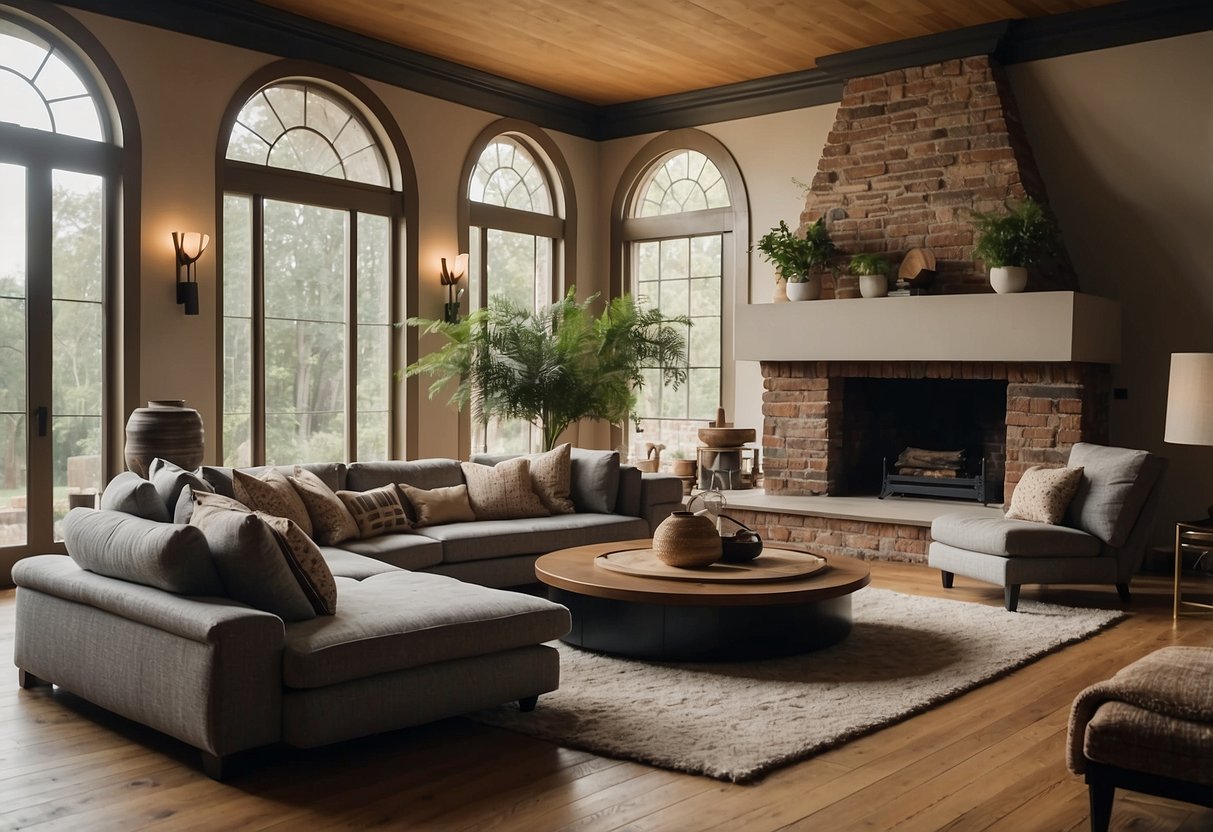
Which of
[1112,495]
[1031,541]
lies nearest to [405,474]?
[1031,541]

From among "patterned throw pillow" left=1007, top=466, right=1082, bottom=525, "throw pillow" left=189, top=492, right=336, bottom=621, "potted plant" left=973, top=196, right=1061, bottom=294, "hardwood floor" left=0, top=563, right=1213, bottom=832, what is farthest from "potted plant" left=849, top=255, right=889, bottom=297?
"throw pillow" left=189, top=492, right=336, bottom=621

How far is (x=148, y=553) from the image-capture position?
3.49m

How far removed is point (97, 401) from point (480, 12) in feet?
10.7

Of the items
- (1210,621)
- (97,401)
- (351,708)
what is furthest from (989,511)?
(97,401)

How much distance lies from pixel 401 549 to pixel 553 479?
51.9 inches

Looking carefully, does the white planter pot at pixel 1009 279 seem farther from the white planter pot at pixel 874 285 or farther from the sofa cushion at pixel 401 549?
the sofa cushion at pixel 401 549

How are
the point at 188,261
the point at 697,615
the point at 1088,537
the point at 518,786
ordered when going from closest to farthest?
the point at 518,786, the point at 697,615, the point at 1088,537, the point at 188,261

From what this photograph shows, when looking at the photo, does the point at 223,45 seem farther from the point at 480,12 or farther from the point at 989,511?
the point at 989,511

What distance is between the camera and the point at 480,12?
6.98 metres

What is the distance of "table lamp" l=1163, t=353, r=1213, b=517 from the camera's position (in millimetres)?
4863

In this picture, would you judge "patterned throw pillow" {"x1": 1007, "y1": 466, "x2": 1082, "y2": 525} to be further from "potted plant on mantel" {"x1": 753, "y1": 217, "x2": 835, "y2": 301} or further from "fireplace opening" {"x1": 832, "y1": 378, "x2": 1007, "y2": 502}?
"potted plant on mantel" {"x1": 753, "y1": 217, "x2": 835, "y2": 301}

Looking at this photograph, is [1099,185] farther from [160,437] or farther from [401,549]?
[160,437]

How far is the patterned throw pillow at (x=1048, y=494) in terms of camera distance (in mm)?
5828

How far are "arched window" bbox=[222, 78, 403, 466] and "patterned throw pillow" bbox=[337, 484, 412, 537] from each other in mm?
1807
